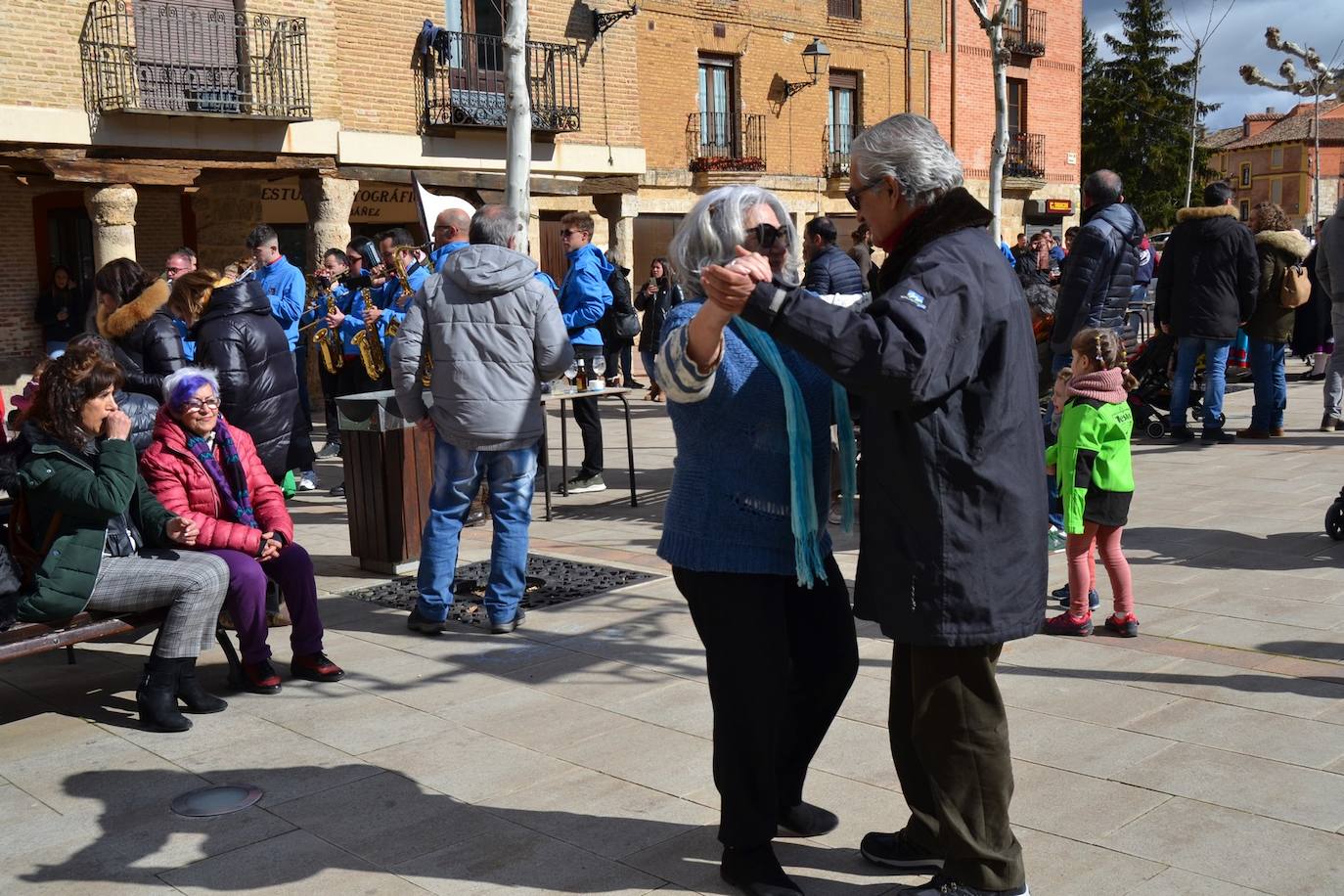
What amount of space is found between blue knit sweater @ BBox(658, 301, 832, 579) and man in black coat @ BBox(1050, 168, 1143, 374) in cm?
497

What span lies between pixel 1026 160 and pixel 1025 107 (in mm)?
1353

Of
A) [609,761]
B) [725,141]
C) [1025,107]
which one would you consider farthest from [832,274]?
[1025,107]

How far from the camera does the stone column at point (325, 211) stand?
58.5 feet

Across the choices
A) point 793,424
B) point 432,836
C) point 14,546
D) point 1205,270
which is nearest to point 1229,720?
point 793,424

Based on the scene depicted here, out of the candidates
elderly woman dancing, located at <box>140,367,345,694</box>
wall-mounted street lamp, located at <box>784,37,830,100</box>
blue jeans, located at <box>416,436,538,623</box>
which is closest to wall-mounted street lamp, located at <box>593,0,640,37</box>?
wall-mounted street lamp, located at <box>784,37,830,100</box>

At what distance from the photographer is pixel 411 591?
6.95m

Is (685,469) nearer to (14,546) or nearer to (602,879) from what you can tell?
(602,879)

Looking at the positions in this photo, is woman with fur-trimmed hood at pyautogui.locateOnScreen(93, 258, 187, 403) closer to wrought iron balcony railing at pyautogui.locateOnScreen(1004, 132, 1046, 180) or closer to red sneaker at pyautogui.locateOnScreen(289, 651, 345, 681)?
red sneaker at pyautogui.locateOnScreen(289, 651, 345, 681)

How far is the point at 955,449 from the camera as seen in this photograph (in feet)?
9.80

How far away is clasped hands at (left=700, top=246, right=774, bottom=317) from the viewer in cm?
285

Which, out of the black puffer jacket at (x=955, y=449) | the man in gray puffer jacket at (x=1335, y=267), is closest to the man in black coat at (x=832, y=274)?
the man in gray puffer jacket at (x=1335, y=267)

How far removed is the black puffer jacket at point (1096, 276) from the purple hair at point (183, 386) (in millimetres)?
4888

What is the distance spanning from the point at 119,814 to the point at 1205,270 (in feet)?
30.3

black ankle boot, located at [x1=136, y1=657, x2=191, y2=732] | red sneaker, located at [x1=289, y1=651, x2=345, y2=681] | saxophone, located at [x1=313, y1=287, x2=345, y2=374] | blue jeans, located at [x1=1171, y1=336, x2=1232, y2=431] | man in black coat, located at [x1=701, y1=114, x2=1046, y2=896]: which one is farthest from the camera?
saxophone, located at [x1=313, y1=287, x2=345, y2=374]
